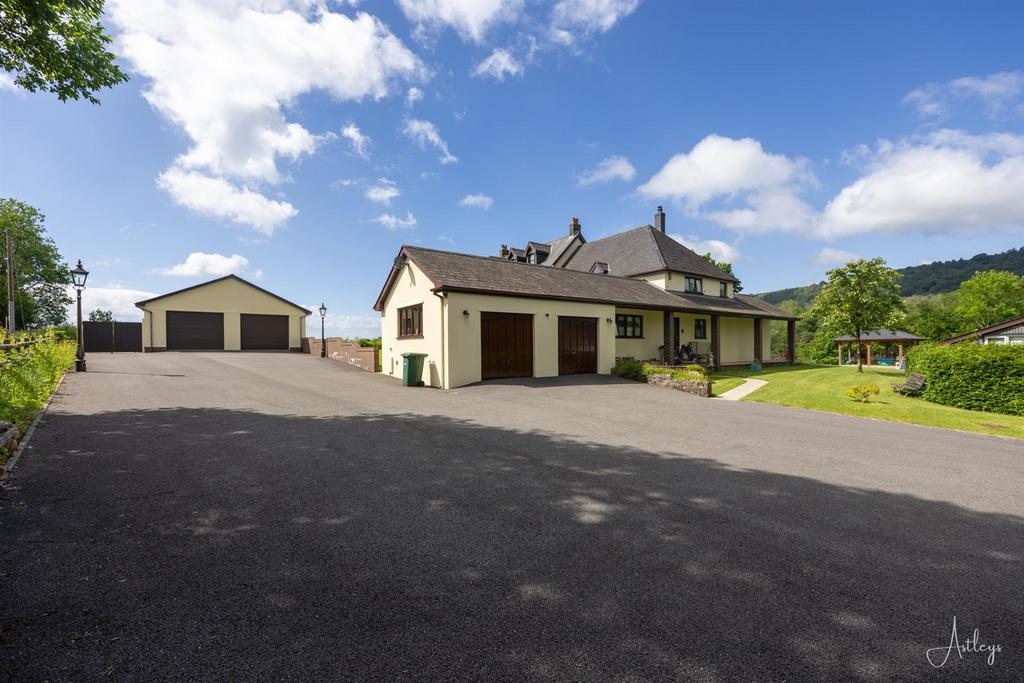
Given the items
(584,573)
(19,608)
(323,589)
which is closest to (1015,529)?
(584,573)

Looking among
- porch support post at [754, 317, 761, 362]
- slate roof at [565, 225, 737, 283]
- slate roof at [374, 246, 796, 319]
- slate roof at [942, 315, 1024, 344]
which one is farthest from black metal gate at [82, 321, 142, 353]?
slate roof at [942, 315, 1024, 344]

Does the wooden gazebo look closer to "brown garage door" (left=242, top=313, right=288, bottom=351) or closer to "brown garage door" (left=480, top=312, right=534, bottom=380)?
"brown garage door" (left=480, top=312, right=534, bottom=380)

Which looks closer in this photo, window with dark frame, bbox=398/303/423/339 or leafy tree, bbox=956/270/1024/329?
window with dark frame, bbox=398/303/423/339

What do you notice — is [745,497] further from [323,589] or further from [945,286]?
[945,286]

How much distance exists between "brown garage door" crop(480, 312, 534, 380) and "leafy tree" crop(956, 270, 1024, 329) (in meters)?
59.8

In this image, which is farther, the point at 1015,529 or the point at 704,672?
the point at 1015,529

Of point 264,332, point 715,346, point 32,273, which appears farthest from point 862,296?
point 32,273

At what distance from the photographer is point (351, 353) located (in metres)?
24.0

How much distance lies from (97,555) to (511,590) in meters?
3.35

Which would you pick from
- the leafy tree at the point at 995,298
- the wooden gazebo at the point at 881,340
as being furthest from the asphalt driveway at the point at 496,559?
the leafy tree at the point at 995,298

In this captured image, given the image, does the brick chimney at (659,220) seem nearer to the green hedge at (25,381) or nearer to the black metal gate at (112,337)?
the green hedge at (25,381)

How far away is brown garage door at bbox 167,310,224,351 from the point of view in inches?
1246

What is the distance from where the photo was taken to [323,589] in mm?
3105

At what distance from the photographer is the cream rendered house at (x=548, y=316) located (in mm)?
16234
